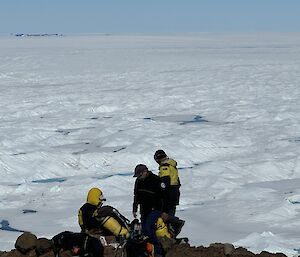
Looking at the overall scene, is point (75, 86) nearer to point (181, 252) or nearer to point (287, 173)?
point (287, 173)

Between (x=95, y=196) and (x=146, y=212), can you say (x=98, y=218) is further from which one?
(x=146, y=212)

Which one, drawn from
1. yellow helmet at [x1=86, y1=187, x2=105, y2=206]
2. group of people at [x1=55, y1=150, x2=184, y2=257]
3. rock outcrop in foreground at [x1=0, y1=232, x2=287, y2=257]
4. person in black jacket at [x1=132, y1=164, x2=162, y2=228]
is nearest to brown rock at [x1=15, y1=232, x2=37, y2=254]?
rock outcrop in foreground at [x1=0, y1=232, x2=287, y2=257]

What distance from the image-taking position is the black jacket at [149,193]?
23.1 feet

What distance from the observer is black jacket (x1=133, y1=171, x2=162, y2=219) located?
7.05 m

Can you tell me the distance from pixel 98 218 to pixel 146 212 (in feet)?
2.82

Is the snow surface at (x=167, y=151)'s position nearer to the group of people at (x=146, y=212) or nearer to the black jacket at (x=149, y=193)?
the group of people at (x=146, y=212)

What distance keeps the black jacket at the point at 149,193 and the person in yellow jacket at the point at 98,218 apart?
1.85ft

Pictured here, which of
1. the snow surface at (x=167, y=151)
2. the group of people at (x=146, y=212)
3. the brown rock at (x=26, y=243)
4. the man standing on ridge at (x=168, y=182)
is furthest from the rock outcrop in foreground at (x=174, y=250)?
the snow surface at (x=167, y=151)

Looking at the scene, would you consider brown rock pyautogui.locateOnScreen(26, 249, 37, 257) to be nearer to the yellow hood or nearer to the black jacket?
the yellow hood

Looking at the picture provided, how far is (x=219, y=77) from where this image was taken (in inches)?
1230

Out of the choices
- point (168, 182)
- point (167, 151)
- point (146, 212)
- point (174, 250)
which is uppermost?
point (167, 151)

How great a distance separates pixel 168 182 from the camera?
7180 millimetres

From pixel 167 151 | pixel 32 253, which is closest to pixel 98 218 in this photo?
pixel 32 253

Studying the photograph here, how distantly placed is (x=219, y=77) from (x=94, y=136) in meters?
16.1
